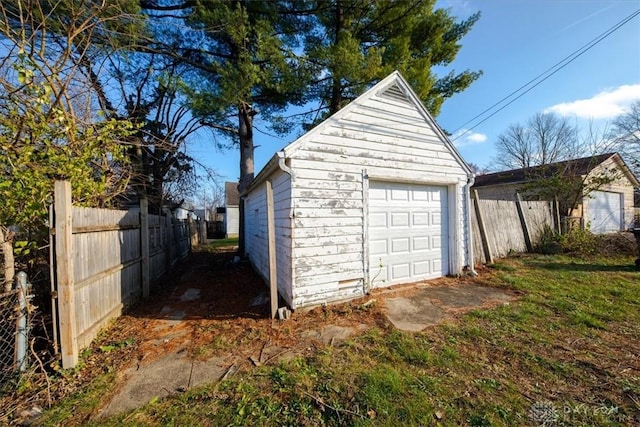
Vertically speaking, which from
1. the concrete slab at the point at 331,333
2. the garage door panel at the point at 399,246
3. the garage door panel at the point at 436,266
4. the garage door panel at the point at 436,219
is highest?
the garage door panel at the point at 436,219

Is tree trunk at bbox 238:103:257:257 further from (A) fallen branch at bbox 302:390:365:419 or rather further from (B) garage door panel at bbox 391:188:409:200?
(A) fallen branch at bbox 302:390:365:419

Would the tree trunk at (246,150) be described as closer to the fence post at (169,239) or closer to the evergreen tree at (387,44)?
the fence post at (169,239)

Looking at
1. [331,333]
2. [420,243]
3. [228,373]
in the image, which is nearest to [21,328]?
[228,373]

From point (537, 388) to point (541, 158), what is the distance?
25829 millimetres

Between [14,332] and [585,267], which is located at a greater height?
[14,332]

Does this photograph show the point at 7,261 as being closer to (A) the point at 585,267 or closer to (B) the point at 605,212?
(A) the point at 585,267

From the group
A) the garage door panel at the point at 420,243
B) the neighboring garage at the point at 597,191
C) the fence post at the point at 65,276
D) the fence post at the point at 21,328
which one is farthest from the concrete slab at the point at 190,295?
the neighboring garage at the point at 597,191

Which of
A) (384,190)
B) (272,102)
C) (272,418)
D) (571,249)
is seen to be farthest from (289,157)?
(571,249)

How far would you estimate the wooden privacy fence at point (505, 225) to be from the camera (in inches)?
292

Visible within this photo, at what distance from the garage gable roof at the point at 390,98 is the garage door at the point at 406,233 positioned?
1.10 metres

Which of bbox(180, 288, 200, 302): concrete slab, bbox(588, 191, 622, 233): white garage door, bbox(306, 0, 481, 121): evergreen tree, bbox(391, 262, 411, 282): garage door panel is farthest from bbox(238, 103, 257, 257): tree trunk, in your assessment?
bbox(588, 191, 622, 233): white garage door

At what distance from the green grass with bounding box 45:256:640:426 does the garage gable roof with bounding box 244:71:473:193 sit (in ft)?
10.3

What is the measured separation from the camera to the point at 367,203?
4.85m

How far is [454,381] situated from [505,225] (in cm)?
749
